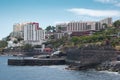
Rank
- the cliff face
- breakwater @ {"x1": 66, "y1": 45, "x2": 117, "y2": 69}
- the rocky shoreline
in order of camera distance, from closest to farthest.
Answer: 1. the rocky shoreline
2. breakwater @ {"x1": 66, "y1": 45, "x2": 117, "y2": 69}
3. the cliff face

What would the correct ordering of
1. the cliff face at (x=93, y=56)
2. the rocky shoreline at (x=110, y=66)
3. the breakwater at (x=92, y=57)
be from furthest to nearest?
the cliff face at (x=93, y=56) < the breakwater at (x=92, y=57) < the rocky shoreline at (x=110, y=66)

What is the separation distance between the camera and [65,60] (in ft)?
323

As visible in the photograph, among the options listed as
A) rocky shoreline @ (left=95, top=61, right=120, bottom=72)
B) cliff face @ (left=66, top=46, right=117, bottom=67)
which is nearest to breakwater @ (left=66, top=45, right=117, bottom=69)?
cliff face @ (left=66, top=46, right=117, bottom=67)

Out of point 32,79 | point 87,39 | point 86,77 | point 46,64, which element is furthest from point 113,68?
point 87,39

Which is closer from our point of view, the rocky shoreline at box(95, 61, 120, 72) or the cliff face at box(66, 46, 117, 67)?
the rocky shoreline at box(95, 61, 120, 72)

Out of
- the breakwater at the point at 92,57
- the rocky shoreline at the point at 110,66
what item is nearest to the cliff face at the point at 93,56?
the breakwater at the point at 92,57

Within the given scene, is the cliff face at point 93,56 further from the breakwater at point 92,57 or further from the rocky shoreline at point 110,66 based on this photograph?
the rocky shoreline at point 110,66

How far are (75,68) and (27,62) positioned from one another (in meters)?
22.2

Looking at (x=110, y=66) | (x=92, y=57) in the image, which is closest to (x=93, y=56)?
(x=92, y=57)

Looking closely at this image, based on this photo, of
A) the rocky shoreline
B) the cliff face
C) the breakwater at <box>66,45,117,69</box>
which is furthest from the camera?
the cliff face

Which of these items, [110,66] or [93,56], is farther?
[93,56]

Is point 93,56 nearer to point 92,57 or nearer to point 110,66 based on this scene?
point 92,57

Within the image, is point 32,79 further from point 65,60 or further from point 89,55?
point 65,60

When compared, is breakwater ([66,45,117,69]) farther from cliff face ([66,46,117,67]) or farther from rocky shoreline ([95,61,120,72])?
rocky shoreline ([95,61,120,72])
